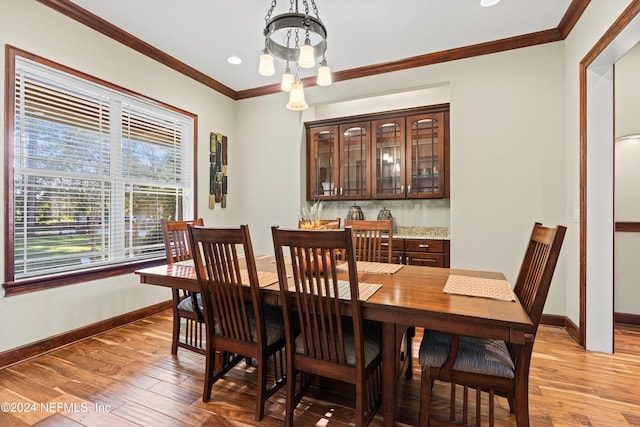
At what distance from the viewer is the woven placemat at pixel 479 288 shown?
1530 millimetres

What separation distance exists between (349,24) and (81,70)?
239 cm

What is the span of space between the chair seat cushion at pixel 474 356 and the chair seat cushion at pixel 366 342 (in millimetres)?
225

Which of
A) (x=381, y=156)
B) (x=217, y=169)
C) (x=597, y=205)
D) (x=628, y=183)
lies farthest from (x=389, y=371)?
(x=217, y=169)

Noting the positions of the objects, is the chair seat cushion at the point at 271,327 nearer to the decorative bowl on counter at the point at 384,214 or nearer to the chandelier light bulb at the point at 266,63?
the chandelier light bulb at the point at 266,63

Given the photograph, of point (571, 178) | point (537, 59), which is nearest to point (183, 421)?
point (571, 178)

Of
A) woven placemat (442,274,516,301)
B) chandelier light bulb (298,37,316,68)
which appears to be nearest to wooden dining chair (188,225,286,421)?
woven placemat (442,274,516,301)

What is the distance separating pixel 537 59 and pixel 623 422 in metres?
3.04

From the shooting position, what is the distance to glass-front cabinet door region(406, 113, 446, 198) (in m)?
3.63

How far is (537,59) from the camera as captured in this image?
3.16m

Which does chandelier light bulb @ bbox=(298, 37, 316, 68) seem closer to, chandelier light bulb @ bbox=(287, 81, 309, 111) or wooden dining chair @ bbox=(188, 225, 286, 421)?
chandelier light bulb @ bbox=(287, 81, 309, 111)

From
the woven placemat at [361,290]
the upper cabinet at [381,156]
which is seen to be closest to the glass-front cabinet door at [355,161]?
the upper cabinet at [381,156]

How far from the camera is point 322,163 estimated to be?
4.23 meters

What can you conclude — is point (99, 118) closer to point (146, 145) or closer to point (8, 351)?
point (146, 145)

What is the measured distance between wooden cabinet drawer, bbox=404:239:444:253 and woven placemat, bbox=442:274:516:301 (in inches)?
63.3
